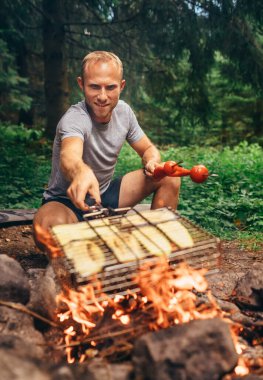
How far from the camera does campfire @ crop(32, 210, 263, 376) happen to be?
2.37m

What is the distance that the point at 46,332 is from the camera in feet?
8.47

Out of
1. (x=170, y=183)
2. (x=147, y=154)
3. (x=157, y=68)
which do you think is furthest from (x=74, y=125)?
(x=157, y=68)

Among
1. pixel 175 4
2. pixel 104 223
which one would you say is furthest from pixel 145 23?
pixel 104 223

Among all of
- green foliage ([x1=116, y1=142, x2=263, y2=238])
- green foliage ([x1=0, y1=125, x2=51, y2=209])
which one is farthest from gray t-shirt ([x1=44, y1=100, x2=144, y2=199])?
green foliage ([x1=0, y1=125, x2=51, y2=209])

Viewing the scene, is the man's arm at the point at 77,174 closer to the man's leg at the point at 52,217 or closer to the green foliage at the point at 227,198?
the man's leg at the point at 52,217

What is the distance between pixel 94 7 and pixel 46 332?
802 cm

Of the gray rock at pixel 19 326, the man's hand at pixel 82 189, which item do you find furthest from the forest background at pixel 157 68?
the gray rock at pixel 19 326

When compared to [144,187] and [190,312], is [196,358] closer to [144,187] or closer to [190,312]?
[190,312]

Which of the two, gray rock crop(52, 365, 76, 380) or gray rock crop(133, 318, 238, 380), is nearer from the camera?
gray rock crop(52, 365, 76, 380)

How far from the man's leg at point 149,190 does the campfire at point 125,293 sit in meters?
1.05

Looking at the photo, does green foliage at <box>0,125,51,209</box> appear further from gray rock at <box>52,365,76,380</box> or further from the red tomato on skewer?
gray rock at <box>52,365,76,380</box>

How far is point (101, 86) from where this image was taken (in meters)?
3.61

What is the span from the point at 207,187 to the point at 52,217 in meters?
4.30

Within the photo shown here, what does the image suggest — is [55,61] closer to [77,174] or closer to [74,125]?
[74,125]
